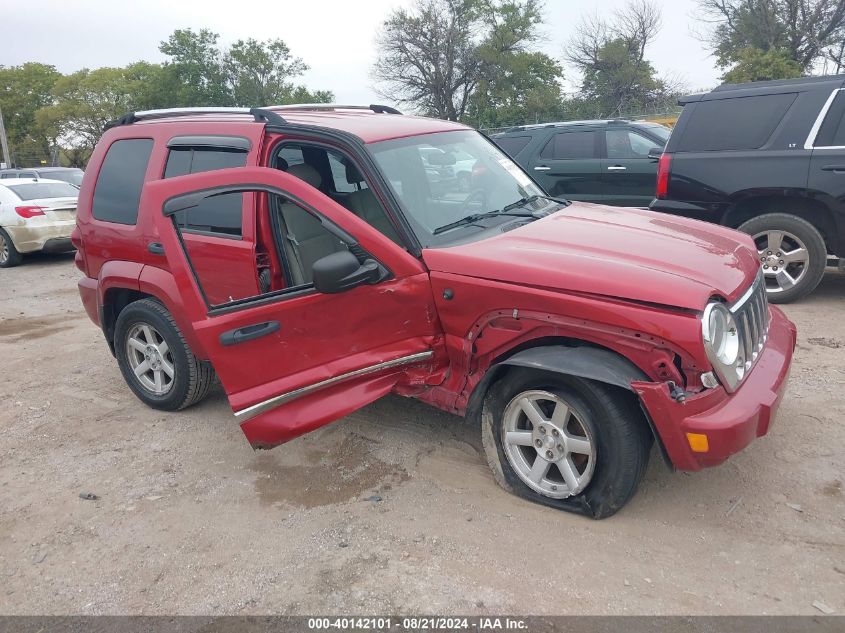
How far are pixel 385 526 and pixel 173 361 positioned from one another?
220 cm

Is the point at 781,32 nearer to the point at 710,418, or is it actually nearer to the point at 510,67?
the point at 510,67

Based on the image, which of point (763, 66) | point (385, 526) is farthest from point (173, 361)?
point (763, 66)

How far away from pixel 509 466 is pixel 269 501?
132 centimetres

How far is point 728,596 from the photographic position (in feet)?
8.77

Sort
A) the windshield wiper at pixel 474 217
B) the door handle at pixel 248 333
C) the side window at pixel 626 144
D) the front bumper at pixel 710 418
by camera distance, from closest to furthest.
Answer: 1. the front bumper at pixel 710 418
2. the door handle at pixel 248 333
3. the windshield wiper at pixel 474 217
4. the side window at pixel 626 144

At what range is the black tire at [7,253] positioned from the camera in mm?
11609

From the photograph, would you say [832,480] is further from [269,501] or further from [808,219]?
[808,219]

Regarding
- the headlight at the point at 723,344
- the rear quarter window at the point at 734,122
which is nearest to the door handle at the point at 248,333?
the headlight at the point at 723,344

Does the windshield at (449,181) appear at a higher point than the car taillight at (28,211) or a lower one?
higher

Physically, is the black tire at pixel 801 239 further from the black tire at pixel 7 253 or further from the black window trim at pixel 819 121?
the black tire at pixel 7 253

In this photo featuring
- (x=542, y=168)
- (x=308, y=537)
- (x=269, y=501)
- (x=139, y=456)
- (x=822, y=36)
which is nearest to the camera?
(x=308, y=537)

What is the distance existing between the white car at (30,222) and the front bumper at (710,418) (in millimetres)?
11361

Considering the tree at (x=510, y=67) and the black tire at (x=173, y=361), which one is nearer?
the black tire at (x=173, y=361)

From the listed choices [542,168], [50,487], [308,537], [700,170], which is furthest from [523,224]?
[542,168]
